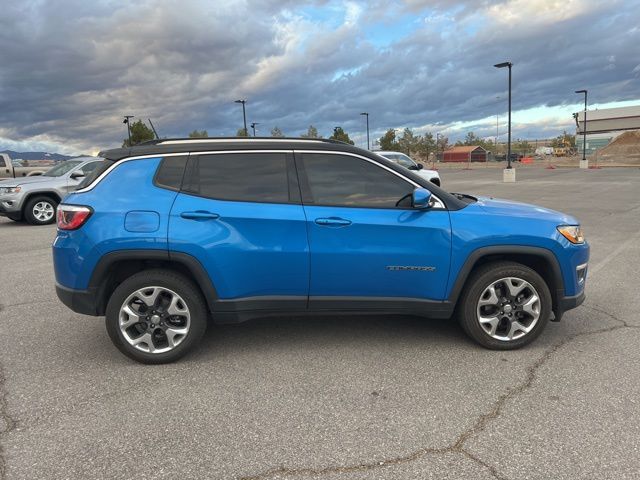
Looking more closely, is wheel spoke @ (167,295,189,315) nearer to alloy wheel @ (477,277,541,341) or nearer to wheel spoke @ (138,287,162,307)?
wheel spoke @ (138,287,162,307)

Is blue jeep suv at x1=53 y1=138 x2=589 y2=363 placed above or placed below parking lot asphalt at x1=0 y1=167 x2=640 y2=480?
above

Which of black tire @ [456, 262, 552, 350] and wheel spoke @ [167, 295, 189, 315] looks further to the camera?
black tire @ [456, 262, 552, 350]

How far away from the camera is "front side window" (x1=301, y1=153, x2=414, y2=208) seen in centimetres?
381

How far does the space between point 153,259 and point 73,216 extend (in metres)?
0.66

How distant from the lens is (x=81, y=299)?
3.72 meters

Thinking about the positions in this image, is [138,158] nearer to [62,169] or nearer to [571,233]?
[571,233]

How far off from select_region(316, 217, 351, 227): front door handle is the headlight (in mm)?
1733

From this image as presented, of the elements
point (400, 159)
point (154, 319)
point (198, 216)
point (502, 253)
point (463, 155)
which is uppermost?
point (463, 155)

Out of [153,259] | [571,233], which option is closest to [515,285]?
[571,233]

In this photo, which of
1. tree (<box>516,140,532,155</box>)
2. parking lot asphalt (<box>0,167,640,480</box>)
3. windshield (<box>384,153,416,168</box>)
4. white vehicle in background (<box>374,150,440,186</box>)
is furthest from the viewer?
tree (<box>516,140,532,155</box>)

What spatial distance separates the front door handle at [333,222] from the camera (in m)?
3.69

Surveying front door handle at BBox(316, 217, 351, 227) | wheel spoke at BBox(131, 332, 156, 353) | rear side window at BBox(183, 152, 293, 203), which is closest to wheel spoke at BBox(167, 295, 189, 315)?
wheel spoke at BBox(131, 332, 156, 353)

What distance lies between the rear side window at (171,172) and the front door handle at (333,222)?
1.11 metres

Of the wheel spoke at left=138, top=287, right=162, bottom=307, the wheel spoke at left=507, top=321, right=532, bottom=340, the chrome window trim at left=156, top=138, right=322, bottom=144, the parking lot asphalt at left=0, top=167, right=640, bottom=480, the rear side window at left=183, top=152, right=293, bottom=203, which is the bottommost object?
the parking lot asphalt at left=0, top=167, right=640, bottom=480
